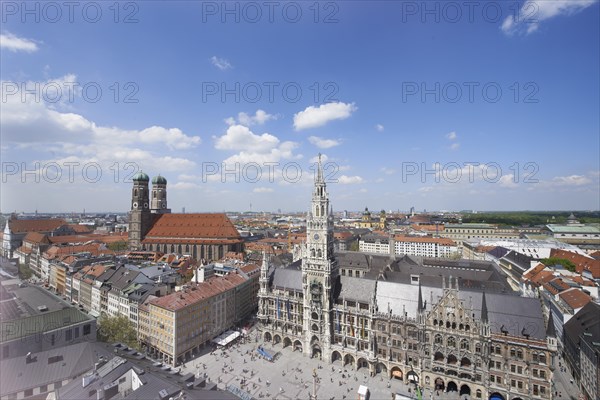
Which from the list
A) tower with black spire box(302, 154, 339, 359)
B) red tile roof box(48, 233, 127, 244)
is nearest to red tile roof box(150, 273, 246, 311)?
tower with black spire box(302, 154, 339, 359)

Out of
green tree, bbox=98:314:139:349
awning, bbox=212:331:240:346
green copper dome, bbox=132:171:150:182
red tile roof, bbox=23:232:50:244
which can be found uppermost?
green copper dome, bbox=132:171:150:182

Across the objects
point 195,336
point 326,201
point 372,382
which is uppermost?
point 326,201

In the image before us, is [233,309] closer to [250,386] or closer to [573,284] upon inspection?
[250,386]

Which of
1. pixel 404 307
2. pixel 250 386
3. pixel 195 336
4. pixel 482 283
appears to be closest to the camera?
pixel 250 386

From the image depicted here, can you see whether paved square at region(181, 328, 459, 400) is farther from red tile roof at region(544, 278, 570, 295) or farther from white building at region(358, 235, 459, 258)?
white building at region(358, 235, 459, 258)

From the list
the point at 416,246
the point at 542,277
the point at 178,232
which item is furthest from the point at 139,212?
the point at 542,277

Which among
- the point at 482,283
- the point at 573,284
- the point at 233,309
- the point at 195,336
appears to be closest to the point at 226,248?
the point at 233,309

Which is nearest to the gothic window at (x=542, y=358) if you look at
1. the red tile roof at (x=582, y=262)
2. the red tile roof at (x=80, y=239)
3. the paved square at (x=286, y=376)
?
the paved square at (x=286, y=376)

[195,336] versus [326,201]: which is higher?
[326,201]
